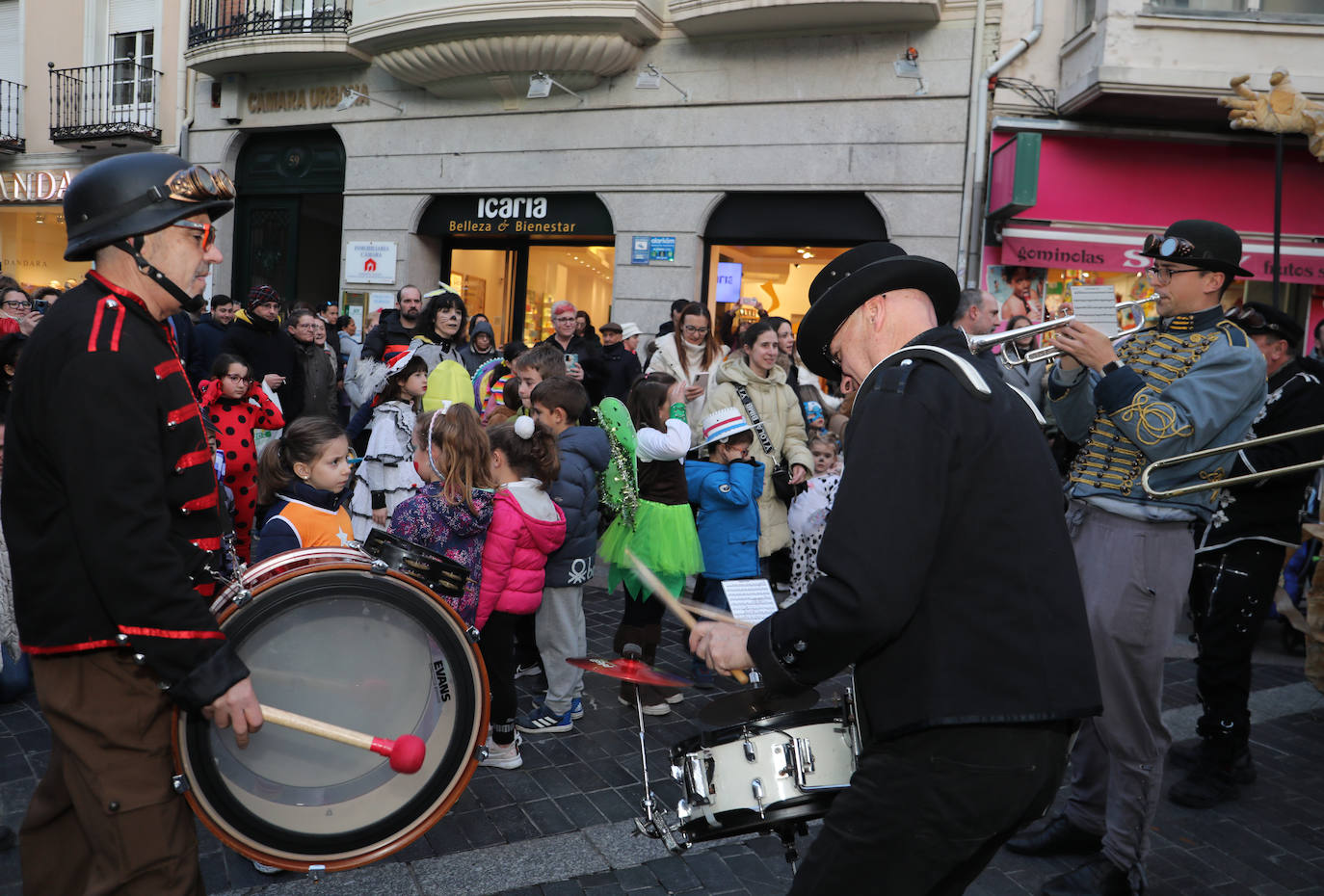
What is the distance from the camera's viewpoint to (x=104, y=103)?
754 inches

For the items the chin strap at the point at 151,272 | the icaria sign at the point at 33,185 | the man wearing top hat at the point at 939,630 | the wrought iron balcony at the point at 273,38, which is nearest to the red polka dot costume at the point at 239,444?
the chin strap at the point at 151,272

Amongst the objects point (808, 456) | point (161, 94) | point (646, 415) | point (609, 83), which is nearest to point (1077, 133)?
point (609, 83)

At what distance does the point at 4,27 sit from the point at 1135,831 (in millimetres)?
Answer: 24918

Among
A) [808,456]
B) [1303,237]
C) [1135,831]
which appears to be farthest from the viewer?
[1303,237]

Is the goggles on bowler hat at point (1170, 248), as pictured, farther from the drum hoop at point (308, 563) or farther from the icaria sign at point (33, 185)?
the icaria sign at point (33, 185)

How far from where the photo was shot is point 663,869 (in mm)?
3756

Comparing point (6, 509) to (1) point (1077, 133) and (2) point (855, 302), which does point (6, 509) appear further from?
(1) point (1077, 133)

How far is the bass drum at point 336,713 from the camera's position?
8.29 ft

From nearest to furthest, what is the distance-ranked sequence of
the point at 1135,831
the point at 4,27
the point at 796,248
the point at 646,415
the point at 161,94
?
the point at 1135,831, the point at 646,415, the point at 796,248, the point at 161,94, the point at 4,27

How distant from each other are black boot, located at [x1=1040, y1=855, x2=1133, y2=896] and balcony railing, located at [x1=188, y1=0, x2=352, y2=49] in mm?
15535

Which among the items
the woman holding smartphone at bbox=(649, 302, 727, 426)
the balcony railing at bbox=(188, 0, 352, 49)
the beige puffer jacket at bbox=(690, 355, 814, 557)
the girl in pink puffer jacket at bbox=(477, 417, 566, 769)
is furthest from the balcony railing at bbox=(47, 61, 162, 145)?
the girl in pink puffer jacket at bbox=(477, 417, 566, 769)

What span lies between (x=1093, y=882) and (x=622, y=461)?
2.98 m

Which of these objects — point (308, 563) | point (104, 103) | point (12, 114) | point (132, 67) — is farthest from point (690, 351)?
point (12, 114)

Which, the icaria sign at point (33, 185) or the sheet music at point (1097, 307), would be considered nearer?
the sheet music at point (1097, 307)
